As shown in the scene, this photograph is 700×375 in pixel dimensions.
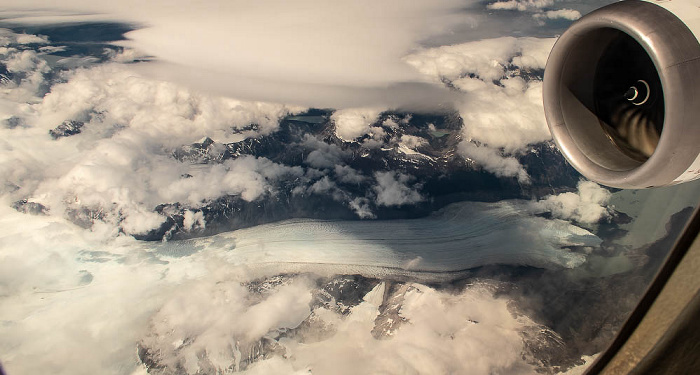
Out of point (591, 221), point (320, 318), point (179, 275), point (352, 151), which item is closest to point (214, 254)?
point (179, 275)

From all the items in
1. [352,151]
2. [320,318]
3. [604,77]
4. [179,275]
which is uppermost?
[604,77]

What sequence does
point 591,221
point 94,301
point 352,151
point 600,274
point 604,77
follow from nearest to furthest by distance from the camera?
point 604,77
point 600,274
point 94,301
point 591,221
point 352,151

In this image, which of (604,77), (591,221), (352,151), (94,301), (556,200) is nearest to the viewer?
(604,77)

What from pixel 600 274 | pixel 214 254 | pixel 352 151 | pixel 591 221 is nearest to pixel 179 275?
pixel 214 254

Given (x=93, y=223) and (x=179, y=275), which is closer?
(x=179, y=275)

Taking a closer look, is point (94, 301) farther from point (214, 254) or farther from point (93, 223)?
point (93, 223)

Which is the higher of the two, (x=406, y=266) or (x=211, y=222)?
(x=406, y=266)

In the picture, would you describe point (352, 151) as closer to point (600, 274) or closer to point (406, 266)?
point (406, 266)
